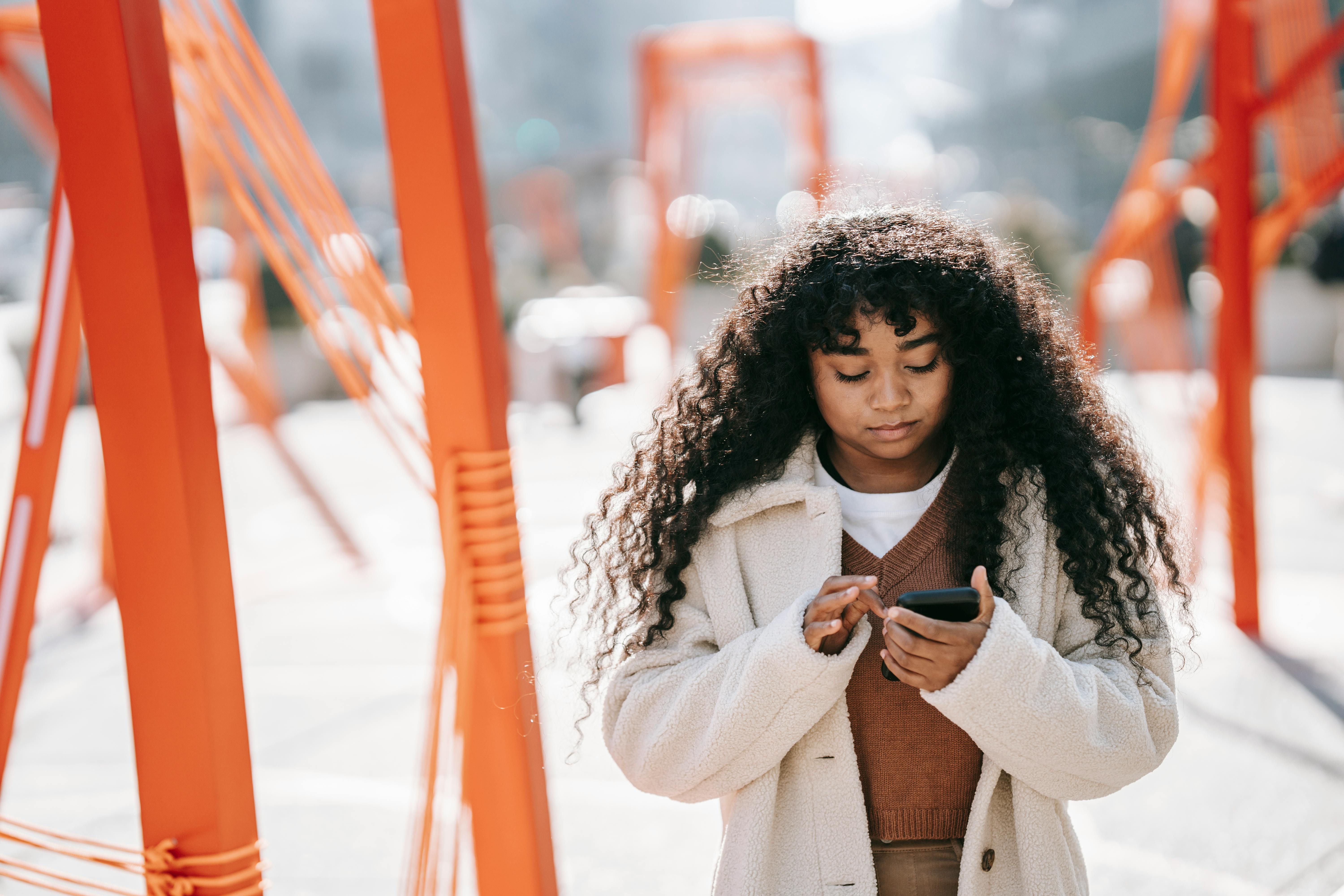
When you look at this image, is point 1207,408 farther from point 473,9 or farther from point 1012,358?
point 473,9

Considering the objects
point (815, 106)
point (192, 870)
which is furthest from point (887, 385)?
point (815, 106)

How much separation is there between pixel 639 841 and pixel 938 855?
1.93 meters

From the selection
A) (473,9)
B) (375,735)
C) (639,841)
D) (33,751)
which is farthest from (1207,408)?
(473,9)

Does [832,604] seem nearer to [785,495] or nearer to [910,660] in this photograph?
[910,660]

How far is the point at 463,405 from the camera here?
2115 millimetres

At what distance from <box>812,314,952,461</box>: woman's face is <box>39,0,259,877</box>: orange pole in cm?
85

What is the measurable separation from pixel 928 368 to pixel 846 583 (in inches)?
15.4

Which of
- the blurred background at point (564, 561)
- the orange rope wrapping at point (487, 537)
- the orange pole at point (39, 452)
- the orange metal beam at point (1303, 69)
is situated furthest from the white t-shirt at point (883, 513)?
the orange metal beam at point (1303, 69)

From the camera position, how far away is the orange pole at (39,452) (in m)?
2.28

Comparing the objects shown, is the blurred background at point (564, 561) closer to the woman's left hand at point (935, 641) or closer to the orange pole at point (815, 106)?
the orange pole at point (815, 106)

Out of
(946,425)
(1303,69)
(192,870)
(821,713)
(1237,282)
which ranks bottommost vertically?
(192,870)

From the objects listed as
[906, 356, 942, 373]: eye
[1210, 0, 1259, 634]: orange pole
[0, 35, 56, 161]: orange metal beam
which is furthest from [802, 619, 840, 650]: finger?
[0, 35, 56, 161]: orange metal beam

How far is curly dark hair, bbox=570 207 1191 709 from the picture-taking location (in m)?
1.64

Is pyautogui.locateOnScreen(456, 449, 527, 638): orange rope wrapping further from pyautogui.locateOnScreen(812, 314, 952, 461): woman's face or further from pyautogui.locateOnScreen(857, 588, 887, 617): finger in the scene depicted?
pyautogui.locateOnScreen(857, 588, 887, 617): finger
